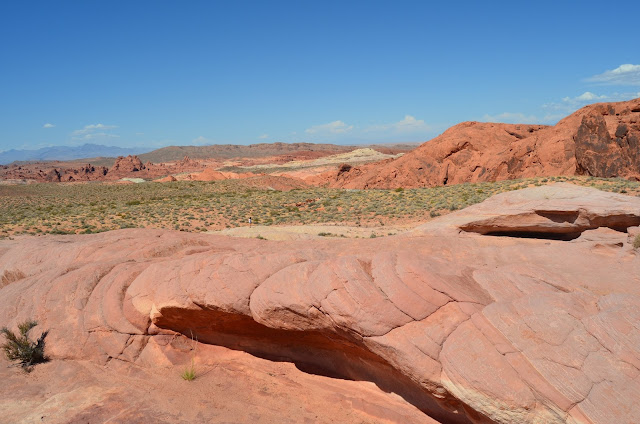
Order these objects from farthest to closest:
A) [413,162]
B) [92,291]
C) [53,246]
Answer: [413,162], [53,246], [92,291]

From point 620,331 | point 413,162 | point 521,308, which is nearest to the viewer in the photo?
point 620,331

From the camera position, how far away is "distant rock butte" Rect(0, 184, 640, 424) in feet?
16.9

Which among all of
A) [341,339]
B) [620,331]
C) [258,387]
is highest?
[620,331]

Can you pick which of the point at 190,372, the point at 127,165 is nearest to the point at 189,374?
the point at 190,372

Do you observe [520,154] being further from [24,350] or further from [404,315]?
[24,350]

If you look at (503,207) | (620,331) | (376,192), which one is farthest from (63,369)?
(376,192)

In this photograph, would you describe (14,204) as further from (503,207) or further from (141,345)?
(503,207)

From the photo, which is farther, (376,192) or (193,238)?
(376,192)

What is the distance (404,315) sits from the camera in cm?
618

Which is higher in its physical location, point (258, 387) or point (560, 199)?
point (560, 199)

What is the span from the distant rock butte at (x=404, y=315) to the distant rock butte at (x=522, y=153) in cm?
2559

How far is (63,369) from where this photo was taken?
822cm

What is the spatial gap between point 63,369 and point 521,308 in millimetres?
8329

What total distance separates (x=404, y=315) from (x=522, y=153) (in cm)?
3852
